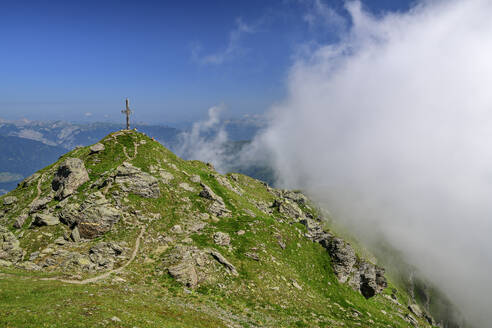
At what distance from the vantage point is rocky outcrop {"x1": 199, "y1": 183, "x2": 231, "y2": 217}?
60856 mm

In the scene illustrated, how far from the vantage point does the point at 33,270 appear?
121 feet

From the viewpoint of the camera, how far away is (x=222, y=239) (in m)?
50.8

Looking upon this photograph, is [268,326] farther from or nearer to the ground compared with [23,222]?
nearer to the ground

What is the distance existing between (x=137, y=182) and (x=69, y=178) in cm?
1497

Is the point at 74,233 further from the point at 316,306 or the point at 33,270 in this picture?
the point at 316,306

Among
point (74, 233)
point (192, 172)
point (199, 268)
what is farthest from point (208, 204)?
point (74, 233)

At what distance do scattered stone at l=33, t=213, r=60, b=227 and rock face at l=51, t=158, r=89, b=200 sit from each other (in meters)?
6.12

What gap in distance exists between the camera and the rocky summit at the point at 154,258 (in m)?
28.7

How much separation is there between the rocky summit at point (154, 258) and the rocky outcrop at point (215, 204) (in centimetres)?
27

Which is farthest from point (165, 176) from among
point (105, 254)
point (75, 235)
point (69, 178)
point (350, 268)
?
point (350, 268)

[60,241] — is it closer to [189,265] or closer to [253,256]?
[189,265]

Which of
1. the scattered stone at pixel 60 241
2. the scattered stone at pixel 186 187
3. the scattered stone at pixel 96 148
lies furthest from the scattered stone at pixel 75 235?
the scattered stone at pixel 96 148

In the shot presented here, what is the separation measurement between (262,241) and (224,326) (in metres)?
25.8

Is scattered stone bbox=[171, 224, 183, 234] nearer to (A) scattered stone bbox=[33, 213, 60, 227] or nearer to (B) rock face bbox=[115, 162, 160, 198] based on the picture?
(B) rock face bbox=[115, 162, 160, 198]
